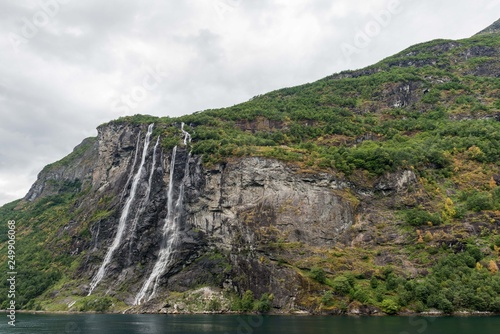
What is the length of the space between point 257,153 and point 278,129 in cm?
3123

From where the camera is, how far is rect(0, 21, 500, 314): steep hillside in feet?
242

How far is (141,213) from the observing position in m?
103

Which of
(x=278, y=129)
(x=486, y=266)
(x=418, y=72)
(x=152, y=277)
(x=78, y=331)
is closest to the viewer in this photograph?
(x=78, y=331)

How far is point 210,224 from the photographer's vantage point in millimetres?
93312

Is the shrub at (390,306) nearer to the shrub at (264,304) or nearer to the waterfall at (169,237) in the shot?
the shrub at (264,304)

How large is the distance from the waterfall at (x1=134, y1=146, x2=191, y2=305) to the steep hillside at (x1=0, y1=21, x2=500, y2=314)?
0.35m

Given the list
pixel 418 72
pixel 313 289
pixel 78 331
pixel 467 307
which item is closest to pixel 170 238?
pixel 313 289

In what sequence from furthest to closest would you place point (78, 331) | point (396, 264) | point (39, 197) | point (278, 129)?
point (39, 197), point (278, 129), point (396, 264), point (78, 331)

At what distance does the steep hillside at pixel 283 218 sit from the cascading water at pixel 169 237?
1.26ft

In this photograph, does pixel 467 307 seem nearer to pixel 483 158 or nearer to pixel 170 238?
pixel 483 158

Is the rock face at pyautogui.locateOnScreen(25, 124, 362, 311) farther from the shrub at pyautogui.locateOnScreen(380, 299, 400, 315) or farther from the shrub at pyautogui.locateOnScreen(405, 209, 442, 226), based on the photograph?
the shrub at pyautogui.locateOnScreen(380, 299, 400, 315)

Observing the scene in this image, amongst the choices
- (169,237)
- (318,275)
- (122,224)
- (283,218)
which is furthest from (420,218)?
(122,224)

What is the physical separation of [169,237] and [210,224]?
10.7m

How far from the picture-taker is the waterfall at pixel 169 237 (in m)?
90.2
